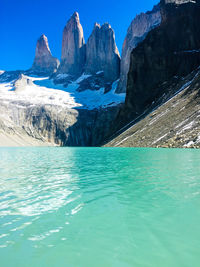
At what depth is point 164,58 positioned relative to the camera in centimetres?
9256

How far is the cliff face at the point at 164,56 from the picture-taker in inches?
3393

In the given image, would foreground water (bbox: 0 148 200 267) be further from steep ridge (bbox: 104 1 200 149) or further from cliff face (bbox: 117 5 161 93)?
cliff face (bbox: 117 5 161 93)

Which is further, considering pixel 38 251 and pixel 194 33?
pixel 194 33

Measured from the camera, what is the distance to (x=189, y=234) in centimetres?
584

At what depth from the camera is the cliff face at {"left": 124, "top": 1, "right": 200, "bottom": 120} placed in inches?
3393

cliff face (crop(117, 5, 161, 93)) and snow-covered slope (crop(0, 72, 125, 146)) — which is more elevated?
cliff face (crop(117, 5, 161, 93))

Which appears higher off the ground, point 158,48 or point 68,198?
point 158,48

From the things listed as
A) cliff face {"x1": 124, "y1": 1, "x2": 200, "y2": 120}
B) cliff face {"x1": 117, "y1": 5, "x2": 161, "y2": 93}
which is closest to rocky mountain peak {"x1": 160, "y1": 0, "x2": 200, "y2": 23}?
cliff face {"x1": 124, "y1": 1, "x2": 200, "y2": 120}

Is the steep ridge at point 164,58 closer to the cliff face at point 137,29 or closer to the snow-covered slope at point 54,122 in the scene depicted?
the snow-covered slope at point 54,122

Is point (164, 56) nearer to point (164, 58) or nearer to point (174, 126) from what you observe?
point (164, 58)

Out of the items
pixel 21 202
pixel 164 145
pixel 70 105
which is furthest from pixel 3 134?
pixel 21 202

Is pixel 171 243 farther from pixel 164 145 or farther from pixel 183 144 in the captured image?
pixel 164 145

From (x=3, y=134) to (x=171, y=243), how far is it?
130660 millimetres

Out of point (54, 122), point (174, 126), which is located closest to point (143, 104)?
point (174, 126)
